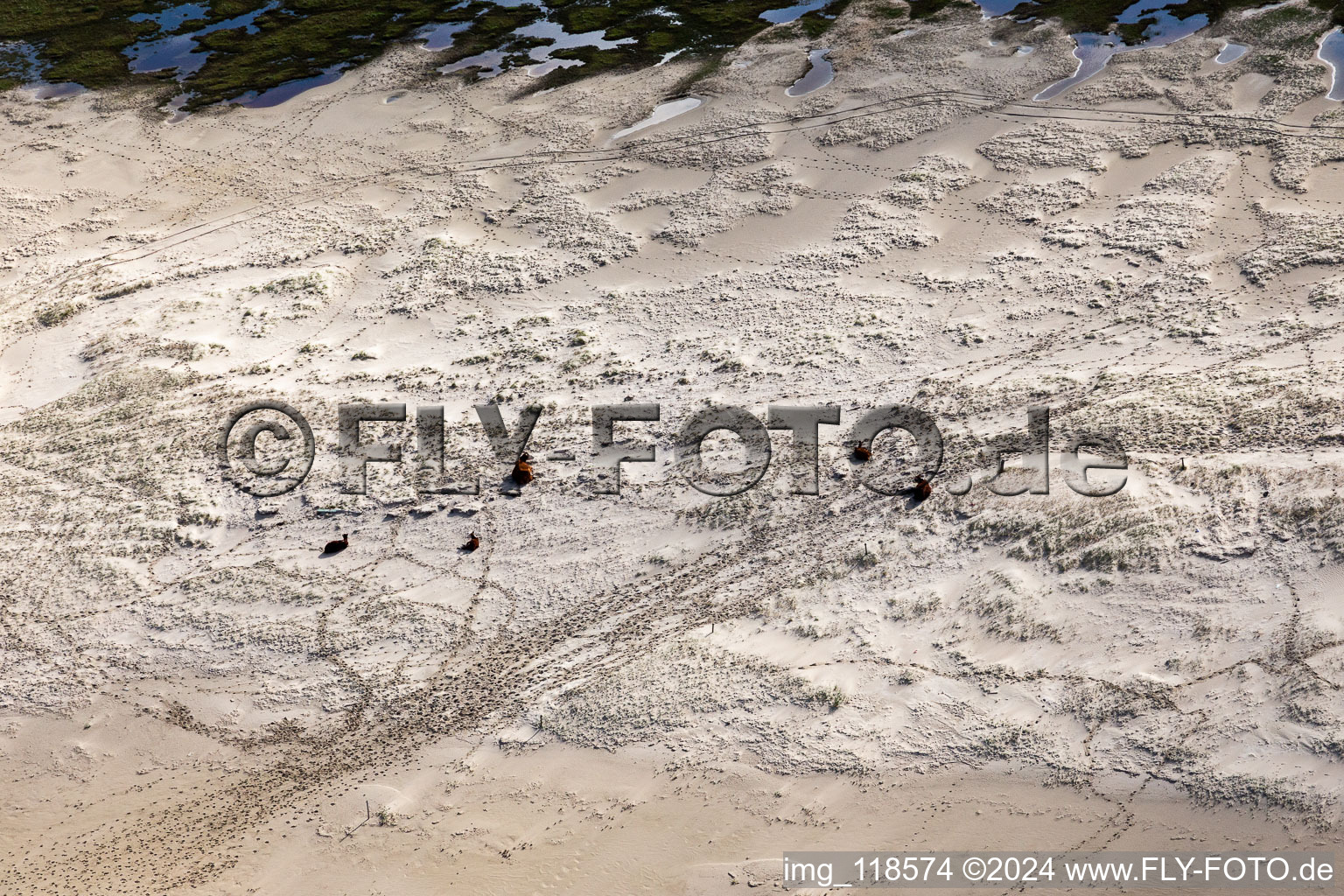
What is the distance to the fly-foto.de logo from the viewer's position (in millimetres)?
18875

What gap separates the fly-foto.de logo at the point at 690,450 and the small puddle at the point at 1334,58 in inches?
796

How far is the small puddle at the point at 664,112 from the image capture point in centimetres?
3341

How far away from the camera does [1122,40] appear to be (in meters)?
36.3

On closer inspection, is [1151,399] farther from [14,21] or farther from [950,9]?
[14,21]

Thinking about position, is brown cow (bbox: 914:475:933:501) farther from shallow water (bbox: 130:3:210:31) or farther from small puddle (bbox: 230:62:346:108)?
shallow water (bbox: 130:3:210:31)

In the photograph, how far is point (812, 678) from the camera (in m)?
15.7

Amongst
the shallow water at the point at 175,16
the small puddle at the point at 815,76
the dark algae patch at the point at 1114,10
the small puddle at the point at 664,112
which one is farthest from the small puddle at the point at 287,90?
the dark algae patch at the point at 1114,10

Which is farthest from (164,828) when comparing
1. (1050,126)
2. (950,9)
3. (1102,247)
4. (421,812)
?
(950,9)


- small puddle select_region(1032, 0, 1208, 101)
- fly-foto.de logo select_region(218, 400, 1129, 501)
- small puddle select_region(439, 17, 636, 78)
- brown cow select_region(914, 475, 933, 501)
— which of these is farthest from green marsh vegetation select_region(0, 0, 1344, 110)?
brown cow select_region(914, 475, 933, 501)

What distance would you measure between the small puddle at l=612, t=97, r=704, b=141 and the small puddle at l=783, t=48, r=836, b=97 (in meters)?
3.39

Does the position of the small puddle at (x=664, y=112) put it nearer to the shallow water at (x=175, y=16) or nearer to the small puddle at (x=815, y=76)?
the small puddle at (x=815, y=76)

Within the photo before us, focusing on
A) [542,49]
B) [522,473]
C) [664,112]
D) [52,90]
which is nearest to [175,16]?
[52,90]

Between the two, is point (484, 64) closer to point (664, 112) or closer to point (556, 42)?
point (556, 42)

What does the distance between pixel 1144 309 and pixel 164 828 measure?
21947 millimetres
